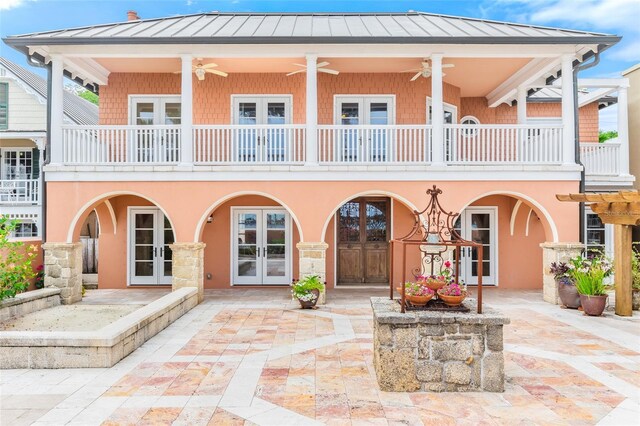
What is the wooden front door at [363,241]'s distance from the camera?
37.3 feet

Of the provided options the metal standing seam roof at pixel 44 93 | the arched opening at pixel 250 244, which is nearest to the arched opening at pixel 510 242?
the arched opening at pixel 250 244

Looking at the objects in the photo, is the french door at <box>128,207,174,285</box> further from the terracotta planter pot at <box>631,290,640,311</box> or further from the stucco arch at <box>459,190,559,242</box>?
the terracotta planter pot at <box>631,290,640,311</box>

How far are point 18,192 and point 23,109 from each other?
3.04 m

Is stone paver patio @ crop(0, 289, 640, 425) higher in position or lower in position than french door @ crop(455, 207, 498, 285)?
lower

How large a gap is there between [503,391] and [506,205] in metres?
8.01

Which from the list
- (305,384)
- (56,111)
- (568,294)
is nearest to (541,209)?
(568,294)

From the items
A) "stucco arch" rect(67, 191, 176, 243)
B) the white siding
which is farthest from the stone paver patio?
the white siding

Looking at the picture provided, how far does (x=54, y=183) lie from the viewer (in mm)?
9117

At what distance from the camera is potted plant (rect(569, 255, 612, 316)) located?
784 centimetres

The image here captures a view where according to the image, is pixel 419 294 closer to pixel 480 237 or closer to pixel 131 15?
pixel 480 237

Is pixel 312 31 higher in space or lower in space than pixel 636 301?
higher

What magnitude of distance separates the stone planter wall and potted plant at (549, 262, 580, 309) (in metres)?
10.8

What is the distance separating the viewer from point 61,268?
29.8 feet

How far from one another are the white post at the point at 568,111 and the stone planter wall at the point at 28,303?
11657 millimetres
